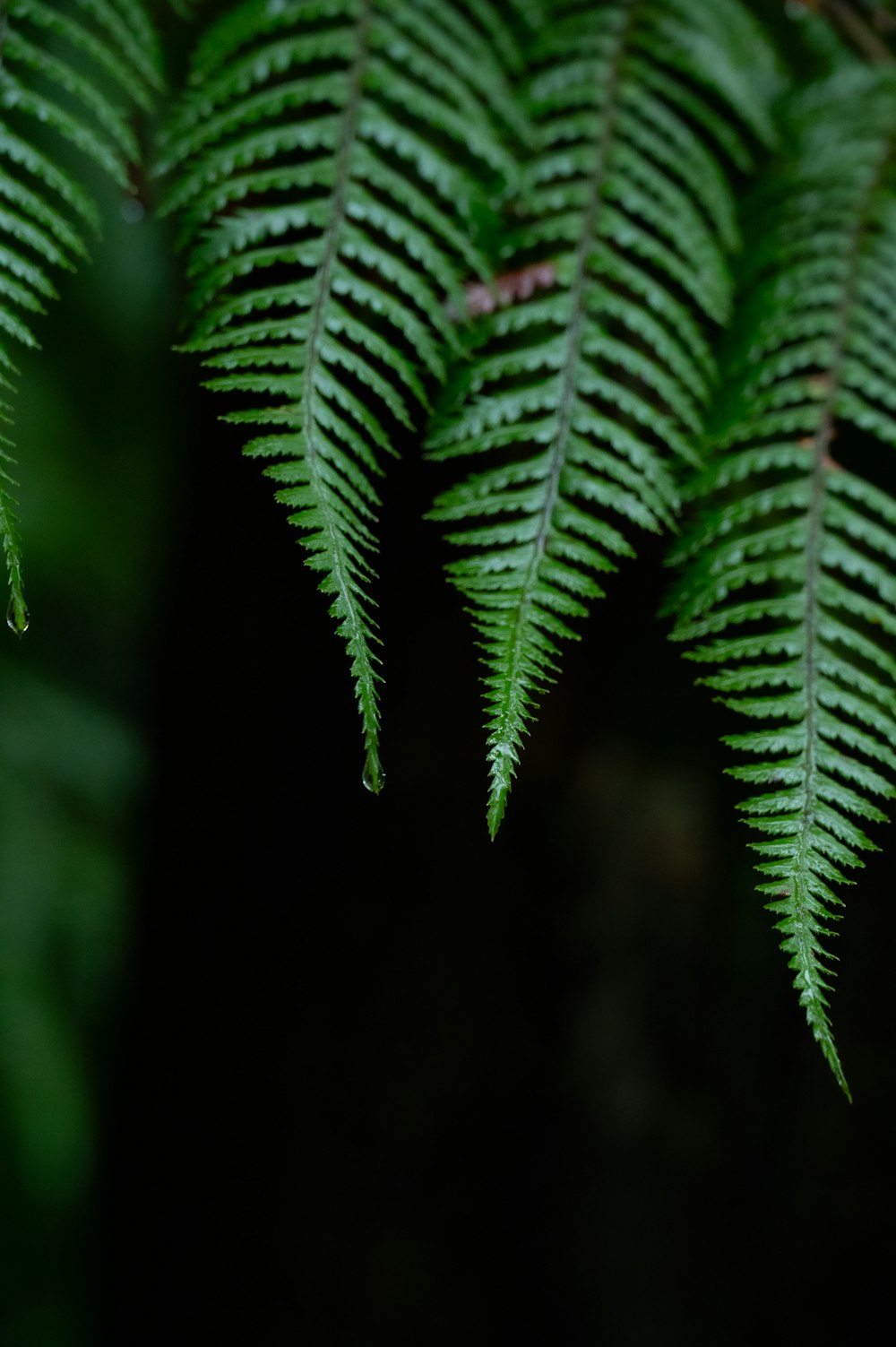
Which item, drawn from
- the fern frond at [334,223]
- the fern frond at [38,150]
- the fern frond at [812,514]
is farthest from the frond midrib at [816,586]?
the fern frond at [38,150]

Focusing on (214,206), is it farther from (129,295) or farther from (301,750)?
(301,750)

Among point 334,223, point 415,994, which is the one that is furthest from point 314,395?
point 415,994

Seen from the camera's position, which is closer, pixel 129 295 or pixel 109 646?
pixel 129 295

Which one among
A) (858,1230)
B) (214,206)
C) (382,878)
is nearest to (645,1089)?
(858,1230)

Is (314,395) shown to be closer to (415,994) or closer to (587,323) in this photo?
(587,323)

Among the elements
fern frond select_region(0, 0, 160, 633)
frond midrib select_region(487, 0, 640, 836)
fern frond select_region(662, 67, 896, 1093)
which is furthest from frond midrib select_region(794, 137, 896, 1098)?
fern frond select_region(0, 0, 160, 633)

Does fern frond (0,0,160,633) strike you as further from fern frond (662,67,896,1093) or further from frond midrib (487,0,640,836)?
fern frond (662,67,896,1093)

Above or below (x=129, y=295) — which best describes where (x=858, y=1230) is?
below
